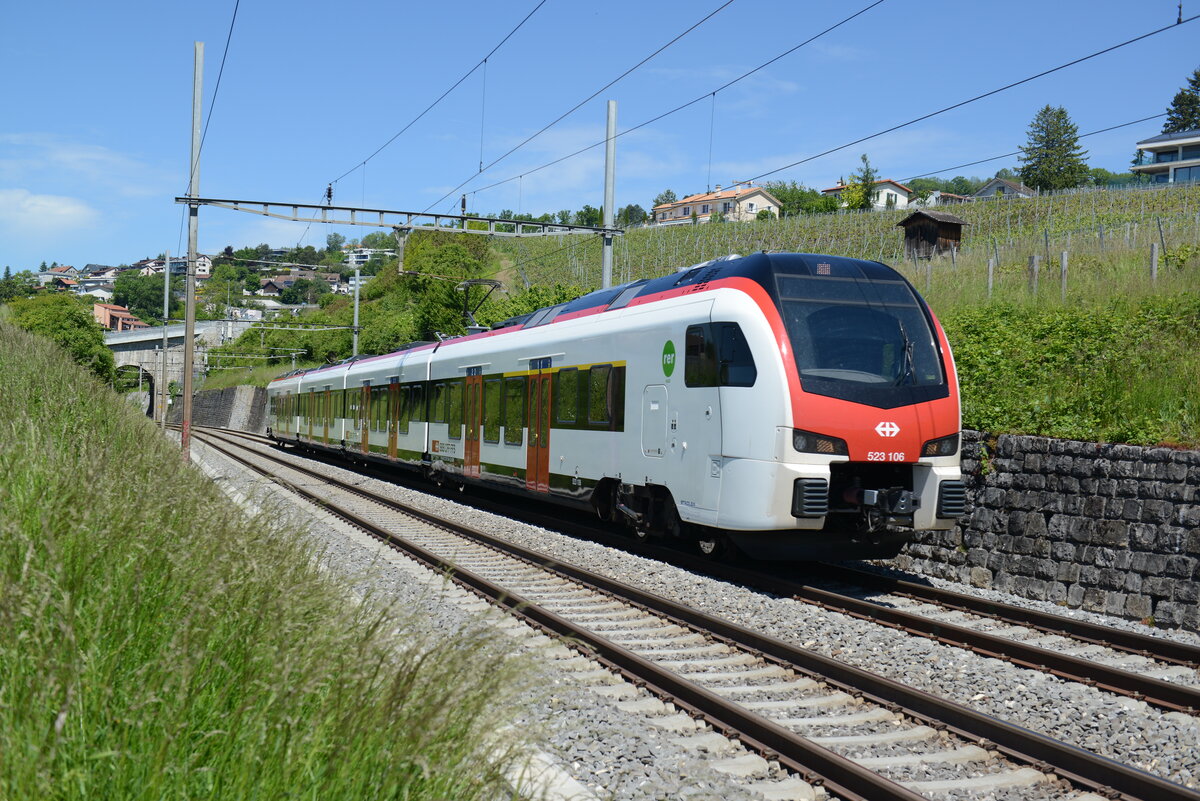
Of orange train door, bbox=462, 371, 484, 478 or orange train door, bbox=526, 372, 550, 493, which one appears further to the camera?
orange train door, bbox=462, 371, 484, 478

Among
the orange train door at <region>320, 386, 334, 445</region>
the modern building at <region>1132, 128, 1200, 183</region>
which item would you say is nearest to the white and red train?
the orange train door at <region>320, 386, 334, 445</region>

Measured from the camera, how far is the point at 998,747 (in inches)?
205

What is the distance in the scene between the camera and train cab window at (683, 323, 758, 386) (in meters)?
9.90

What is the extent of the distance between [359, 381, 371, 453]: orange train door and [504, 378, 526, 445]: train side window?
1098 centimetres

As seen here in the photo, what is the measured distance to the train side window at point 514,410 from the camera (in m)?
16.0

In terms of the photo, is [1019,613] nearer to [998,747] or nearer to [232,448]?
[998,747]

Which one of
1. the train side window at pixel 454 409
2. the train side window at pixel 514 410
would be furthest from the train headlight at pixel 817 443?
the train side window at pixel 454 409

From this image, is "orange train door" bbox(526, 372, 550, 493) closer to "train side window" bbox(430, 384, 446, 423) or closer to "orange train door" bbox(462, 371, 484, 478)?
"orange train door" bbox(462, 371, 484, 478)

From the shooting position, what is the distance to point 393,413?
24.3 metres

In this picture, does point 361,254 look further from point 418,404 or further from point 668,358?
point 668,358

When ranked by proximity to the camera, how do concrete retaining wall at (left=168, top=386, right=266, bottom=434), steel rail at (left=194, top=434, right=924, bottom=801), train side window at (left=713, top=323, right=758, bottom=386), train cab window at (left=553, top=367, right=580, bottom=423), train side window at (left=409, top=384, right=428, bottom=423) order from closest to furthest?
steel rail at (left=194, top=434, right=924, bottom=801) < train side window at (left=713, top=323, right=758, bottom=386) < train cab window at (left=553, top=367, right=580, bottom=423) < train side window at (left=409, top=384, right=428, bottom=423) < concrete retaining wall at (left=168, top=386, right=266, bottom=434)

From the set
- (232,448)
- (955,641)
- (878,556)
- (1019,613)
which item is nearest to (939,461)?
(878,556)

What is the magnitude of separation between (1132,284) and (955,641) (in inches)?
401

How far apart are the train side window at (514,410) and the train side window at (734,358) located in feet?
20.3
